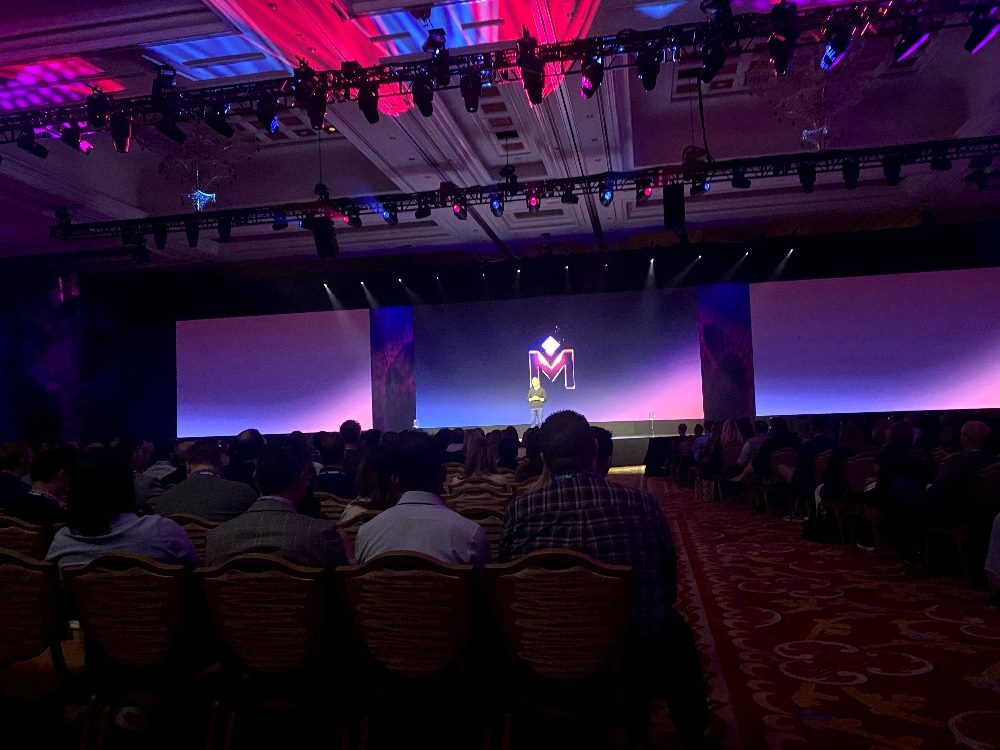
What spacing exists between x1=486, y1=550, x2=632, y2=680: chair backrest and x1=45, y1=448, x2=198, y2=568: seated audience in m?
1.30

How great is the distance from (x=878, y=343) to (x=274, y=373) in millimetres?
11935

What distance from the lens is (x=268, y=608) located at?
2.35 metres

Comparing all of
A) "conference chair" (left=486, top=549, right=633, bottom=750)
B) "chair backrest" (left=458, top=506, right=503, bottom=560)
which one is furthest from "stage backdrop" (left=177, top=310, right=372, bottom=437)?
"conference chair" (left=486, top=549, right=633, bottom=750)

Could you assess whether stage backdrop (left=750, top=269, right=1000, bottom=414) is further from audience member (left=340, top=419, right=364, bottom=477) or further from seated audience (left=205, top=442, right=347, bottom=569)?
seated audience (left=205, top=442, right=347, bottom=569)

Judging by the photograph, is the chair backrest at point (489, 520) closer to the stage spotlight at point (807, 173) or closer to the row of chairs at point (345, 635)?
the row of chairs at point (345, 635)

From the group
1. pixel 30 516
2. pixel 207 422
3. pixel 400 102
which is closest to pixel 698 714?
pixel 30 516

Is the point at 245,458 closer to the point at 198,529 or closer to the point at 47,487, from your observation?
the point at 47,487

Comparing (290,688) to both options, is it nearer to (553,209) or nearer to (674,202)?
(674,202)

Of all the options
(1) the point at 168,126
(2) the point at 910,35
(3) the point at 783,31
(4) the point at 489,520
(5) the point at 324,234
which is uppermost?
(2) the point at 910,35

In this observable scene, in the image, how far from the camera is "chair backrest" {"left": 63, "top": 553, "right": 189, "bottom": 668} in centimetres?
244

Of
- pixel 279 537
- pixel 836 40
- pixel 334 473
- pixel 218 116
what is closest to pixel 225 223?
pixel 218 116

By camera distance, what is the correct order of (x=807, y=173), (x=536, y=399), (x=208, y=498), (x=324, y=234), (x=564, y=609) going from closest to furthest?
(x=564, y=609) < (x=208, y=498) < (x=807, y=173) < (x=324, y=234) < (x=536, y=399)

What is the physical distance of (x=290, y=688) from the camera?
2.43m

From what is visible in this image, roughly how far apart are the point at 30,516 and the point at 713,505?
7884mm
